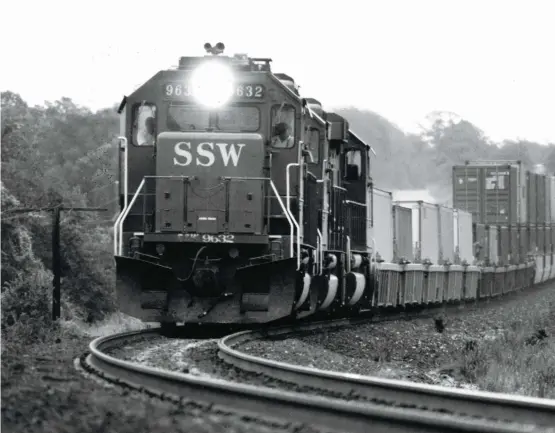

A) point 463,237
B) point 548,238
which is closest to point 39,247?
point 463,237

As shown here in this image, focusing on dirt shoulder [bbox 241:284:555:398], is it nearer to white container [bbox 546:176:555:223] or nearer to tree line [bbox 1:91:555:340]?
tree line [bbox 1:91:555:340]

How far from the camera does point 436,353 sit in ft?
44.3

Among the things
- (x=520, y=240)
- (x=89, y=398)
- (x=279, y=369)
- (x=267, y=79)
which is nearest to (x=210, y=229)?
(x=267, y=79)

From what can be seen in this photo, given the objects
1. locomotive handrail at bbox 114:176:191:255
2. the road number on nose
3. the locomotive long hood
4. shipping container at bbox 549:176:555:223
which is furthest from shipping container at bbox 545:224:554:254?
locomotive handrail at bbox 114:176:191:255

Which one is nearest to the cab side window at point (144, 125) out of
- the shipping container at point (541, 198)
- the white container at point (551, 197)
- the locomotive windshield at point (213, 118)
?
the locomotive windshield at point (213, 118)

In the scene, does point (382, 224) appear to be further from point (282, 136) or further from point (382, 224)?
point (282, 136)

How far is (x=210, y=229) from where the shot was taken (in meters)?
12.4

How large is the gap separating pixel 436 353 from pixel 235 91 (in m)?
4.51

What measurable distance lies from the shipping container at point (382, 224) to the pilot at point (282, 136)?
19.7 ft

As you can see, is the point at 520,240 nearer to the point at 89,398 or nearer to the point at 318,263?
the point at 318,263

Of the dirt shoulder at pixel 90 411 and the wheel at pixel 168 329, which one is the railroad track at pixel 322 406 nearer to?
the dirt shoulder at pixel 90 411

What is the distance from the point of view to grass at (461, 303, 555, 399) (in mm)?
8903

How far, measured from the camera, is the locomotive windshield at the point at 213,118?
42.1ft

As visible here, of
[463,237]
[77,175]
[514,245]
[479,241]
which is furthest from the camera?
[77,175]
